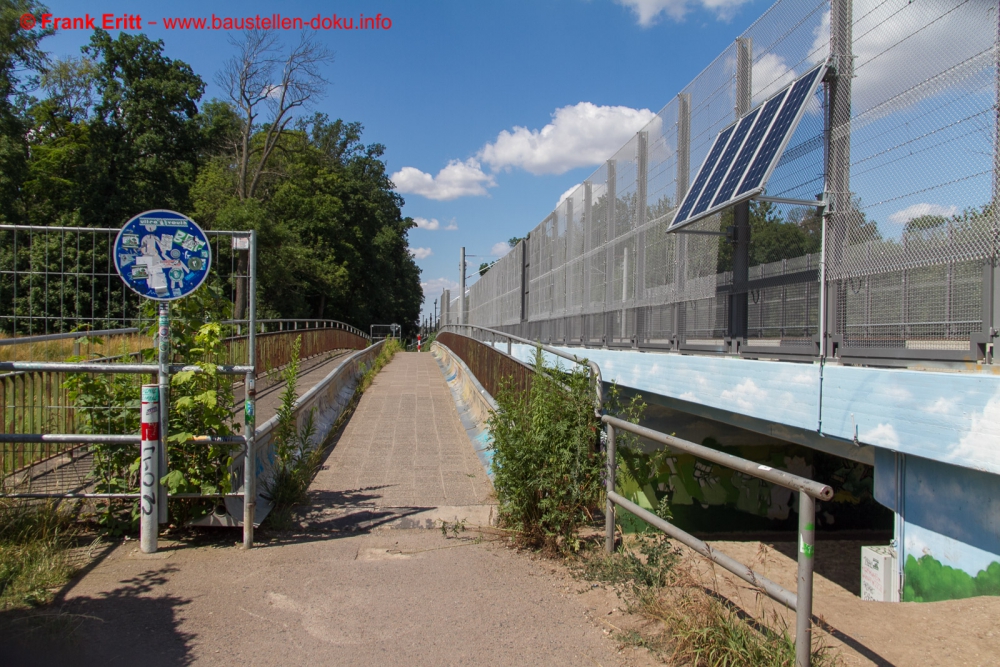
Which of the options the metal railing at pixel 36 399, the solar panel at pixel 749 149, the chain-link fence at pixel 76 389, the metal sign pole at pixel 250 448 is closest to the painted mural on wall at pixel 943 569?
the solar panel at pixel 749 149

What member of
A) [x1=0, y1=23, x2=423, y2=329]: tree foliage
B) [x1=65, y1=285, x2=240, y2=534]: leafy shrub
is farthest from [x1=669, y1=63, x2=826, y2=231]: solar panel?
[x1=0, y1=23, x2=423, y2=329]: tree foliage

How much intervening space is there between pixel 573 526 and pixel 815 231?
2884mm

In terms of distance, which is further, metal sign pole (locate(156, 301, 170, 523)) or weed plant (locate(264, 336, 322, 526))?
weed plant (locate(264, 336, 322, 526))

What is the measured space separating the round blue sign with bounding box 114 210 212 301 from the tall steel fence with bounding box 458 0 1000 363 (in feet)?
15.0

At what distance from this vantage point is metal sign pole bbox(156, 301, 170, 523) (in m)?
5.31

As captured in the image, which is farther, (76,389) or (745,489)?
(745,489)

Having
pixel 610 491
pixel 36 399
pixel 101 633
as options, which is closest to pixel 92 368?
pixel 36 399

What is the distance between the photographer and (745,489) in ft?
32.7

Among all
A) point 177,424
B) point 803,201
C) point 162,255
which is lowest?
point 177,424

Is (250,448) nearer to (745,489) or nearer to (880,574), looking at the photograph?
(880,574)

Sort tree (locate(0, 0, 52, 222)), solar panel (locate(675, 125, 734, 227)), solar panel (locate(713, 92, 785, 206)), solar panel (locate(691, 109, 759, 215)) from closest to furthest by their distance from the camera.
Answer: solar panel (locate(713, 92, 785, 206)) → solar panel (locate(691, 109, 759, 215)) → solar panel (locate(675, 125, 734, 227)) → tree (locate(0, 0, 52, 222))

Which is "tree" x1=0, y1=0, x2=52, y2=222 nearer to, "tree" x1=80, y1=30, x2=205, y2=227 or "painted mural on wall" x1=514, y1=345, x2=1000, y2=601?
"tree" x1=80, y1=30, x2=205, y2=227

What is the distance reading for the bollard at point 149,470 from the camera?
5.23 meters

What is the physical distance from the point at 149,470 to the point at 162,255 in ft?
5.35
